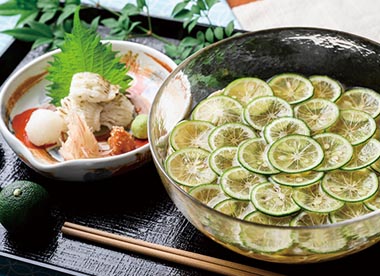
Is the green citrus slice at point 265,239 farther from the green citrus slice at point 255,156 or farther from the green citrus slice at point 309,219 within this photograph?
the green citrus slice at point 255,156

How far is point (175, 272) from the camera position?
1.62 m

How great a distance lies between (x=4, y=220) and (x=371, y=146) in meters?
0.89

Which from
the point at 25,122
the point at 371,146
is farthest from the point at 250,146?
the point at 25,122

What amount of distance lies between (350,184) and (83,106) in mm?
764

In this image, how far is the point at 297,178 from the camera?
1.59 metres

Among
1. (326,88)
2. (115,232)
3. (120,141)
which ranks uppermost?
(326,88)

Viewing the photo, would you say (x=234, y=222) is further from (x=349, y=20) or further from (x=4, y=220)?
(x=349, y=20)

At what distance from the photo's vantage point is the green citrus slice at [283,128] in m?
1.70

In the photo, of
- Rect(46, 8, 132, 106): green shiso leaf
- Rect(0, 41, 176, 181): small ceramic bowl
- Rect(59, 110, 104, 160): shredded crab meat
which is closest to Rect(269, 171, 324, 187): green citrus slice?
Rect(0, 41, 176, 181): small ceramic bowl

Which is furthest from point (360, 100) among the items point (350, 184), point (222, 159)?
point (222, 159)

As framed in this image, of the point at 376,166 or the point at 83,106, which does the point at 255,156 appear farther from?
the point at 83,106

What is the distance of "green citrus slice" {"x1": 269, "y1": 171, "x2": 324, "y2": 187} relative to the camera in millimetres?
1569

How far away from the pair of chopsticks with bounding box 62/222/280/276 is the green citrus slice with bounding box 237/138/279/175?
0.72 feet

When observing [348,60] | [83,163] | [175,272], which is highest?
[348,60]
